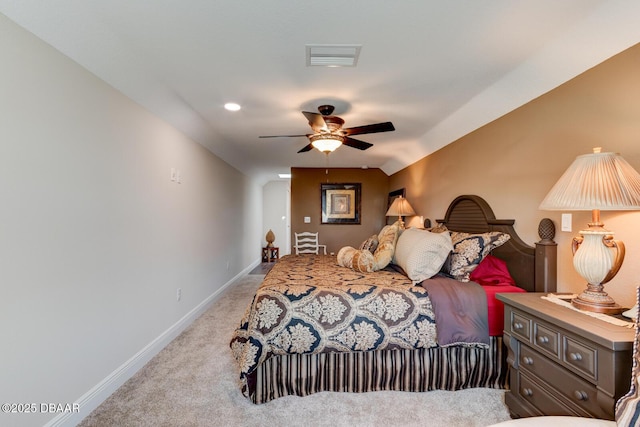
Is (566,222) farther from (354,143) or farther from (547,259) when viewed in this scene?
(354,143)

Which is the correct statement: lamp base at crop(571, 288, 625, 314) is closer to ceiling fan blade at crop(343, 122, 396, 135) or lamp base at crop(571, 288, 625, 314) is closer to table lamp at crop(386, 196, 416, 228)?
ceiling fan blade at crop(343, 122, 396, 135)

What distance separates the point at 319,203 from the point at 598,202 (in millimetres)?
5028

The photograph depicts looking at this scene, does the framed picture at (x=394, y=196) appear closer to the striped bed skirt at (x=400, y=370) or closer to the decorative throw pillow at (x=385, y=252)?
the decorative throw pillow at (x=385, y=252)

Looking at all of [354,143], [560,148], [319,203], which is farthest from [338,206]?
[560,148]

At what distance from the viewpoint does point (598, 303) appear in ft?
4.74

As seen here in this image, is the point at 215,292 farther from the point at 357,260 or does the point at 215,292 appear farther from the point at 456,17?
the point at 456,17

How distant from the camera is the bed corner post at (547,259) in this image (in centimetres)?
204

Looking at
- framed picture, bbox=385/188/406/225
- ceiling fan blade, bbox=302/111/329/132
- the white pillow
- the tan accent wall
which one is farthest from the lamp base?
the tan accent wall

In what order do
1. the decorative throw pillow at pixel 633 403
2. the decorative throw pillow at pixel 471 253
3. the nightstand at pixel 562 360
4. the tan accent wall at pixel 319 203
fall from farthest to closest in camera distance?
the tan accent wall at pixel 319 203, the decorative throw pillow at pixel 471 253, the nightstand at pixel 562 360, the decorative throw pillow at pixel 633 403

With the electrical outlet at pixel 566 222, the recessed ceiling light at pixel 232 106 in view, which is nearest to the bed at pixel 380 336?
the electrical outlet at pixel 566 222

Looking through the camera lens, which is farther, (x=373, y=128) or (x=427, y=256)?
(x=373, y=128)

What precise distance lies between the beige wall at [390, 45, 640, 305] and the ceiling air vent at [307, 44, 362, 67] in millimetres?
1404

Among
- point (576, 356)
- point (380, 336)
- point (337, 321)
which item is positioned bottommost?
point (380, 336)

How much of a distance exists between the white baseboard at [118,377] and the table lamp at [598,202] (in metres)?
2.83
